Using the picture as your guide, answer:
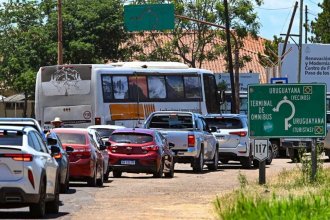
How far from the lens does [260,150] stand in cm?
2697

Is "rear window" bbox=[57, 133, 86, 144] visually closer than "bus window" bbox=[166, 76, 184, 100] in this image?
Yes

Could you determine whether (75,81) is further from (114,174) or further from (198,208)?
(198,208)

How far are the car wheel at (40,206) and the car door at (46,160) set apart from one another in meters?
0.33

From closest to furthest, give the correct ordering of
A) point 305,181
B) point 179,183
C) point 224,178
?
point 305,181, point 179,183, point 224,178

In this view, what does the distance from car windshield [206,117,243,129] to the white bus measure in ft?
16.1

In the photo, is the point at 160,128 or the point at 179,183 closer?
the point at 179,183

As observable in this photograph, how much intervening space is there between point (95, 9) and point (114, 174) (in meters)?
42.1

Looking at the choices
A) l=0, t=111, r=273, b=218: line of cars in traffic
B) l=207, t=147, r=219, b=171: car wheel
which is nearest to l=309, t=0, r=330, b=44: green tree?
l=0, t=111, r=273, b=218: line of cars in traffic

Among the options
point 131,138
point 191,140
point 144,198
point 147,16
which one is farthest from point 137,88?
point 144,198

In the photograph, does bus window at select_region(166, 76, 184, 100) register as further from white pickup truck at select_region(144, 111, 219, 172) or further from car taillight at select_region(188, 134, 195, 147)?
car taillight at select_region(188, 134, 195, 147)

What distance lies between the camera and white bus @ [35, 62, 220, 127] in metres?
45.3

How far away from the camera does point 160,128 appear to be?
123 ft

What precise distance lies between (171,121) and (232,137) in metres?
4.03

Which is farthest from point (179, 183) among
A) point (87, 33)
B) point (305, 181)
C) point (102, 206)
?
point (87, 33)
